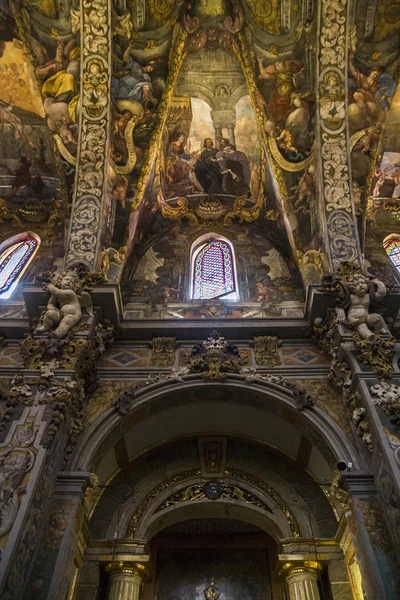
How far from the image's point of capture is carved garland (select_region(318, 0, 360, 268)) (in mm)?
10188

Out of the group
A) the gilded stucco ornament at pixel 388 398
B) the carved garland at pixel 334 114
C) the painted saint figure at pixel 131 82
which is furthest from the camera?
the painted saint figure at pixel 131 82

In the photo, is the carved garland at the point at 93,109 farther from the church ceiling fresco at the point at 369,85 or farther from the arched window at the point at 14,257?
the church ceiling fresco at the point at 369,85

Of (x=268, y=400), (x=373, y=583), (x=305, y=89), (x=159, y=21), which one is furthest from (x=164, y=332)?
(x=159, y=21)

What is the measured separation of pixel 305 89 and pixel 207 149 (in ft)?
9.62

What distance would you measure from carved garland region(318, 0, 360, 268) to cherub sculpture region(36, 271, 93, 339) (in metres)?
5.27

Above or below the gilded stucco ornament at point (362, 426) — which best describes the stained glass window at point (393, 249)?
above

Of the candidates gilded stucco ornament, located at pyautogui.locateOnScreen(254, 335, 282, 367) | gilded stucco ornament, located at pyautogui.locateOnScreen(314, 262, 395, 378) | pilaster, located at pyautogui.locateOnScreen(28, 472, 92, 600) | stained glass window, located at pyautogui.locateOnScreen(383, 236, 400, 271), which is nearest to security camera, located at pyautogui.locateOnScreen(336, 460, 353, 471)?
gilded stucco ornament, located at pyautogui.locateOnScreen(314, 262, 395, 378)

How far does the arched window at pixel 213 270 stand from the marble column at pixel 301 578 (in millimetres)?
5275

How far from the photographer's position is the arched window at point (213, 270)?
1088 cm

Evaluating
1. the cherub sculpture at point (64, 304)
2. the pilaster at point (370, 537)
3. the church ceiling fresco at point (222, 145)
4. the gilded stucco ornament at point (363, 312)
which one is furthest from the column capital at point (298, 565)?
the cherub sculpture at point (64, 304)

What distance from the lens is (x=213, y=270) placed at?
1162cm

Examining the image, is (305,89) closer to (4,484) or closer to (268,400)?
(268,400)

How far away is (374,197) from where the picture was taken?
502 inches

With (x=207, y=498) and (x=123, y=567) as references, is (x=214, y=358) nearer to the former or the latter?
A: (x=207, y=498)
